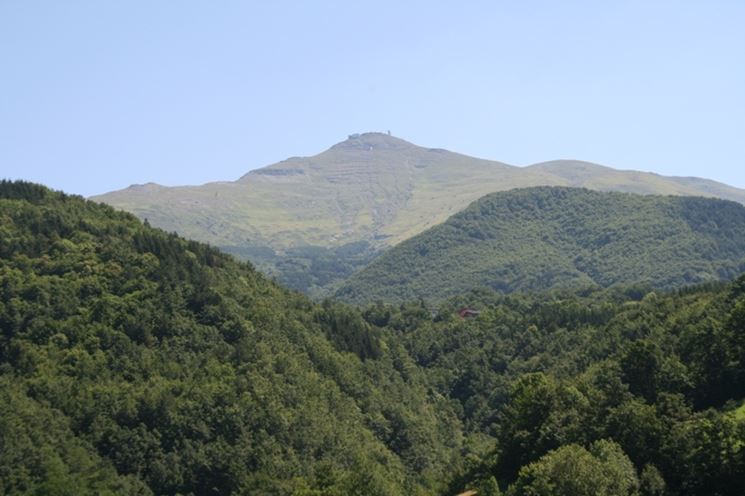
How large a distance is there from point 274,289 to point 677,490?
10095 cm

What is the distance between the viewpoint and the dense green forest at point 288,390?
273ft

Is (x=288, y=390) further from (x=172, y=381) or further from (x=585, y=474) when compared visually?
(x=585, y=474)

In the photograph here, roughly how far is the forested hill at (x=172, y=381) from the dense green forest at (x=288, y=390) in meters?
0.26

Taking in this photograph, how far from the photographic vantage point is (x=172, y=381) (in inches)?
4911

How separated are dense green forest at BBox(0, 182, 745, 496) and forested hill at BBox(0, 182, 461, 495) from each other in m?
0.26

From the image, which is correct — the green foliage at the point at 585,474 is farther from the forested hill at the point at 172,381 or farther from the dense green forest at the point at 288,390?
the forested hill at the point at 172,381

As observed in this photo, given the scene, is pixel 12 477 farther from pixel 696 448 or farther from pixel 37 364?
pixel 696 448

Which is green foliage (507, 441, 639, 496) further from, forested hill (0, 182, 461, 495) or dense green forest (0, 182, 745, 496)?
forested hill (0, 182, 461, 495)

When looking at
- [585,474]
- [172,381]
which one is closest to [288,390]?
[172,381]

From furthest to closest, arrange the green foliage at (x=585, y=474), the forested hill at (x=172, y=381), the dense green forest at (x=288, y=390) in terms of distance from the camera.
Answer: the forested hill at (x=172, y=381) → the dense green forest at (x=288, y=390) → the green foliage at (x=585, y=474)

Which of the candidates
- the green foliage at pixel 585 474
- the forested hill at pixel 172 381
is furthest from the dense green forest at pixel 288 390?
the forested hill at pixel 172 381

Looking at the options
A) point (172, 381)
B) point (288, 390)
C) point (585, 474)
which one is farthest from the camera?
point (288, 390)

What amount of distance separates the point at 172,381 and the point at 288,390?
47.8 feet

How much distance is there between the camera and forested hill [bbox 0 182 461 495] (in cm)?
10956
